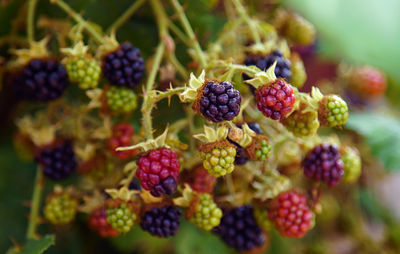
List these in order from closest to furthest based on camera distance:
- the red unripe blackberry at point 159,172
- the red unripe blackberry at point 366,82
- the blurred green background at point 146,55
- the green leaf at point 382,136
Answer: the blurred green background at point 146,55 → the red unripe blackberry at point 159,172 → the green leaf at point 382,136 → the red unripe blackberry at point 366,82

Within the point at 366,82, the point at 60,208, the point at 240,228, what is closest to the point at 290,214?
the point at 240,228

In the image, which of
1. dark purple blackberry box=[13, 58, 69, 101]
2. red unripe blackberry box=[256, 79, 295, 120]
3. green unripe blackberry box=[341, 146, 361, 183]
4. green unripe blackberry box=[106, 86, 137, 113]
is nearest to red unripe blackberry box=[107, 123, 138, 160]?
green unripe blackberry box=[106, 86, 137, 113]

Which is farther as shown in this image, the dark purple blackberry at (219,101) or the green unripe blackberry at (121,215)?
the green unripe blackberry at (121,215)

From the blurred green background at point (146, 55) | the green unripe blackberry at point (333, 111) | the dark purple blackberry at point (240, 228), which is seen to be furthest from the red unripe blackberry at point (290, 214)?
the blurred green background at point (146, 55)

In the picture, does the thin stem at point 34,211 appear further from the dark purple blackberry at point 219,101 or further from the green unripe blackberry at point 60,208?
the dark purple blackberry at point 219,101

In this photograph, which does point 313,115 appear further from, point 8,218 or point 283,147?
point 8,218

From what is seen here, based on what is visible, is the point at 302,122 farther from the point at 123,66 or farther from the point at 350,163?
the point at 123,66

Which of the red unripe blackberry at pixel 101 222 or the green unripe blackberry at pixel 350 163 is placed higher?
the green unripe blackberry at pixel 350 163

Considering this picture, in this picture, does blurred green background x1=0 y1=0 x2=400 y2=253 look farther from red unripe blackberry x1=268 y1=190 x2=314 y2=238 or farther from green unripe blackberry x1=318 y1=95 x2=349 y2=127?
red unripe blackberry x1=268 y1=190 x2=314 y2=238

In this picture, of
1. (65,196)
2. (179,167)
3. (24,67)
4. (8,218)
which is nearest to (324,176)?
(179,167)
